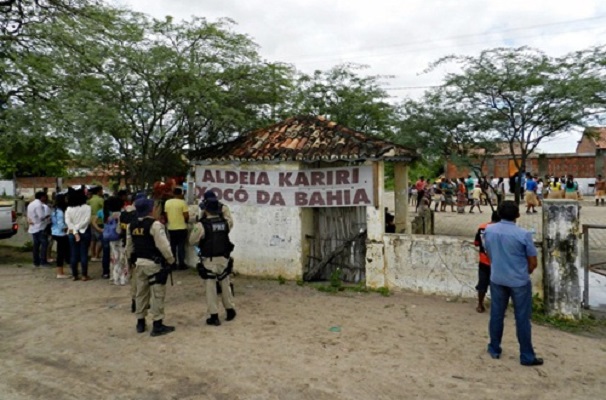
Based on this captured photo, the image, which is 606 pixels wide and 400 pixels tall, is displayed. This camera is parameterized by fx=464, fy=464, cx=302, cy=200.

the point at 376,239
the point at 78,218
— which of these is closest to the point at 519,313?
the point at 376,239

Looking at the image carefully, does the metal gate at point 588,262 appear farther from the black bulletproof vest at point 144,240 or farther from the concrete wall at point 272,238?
the black bulletproof vest at point 144,240

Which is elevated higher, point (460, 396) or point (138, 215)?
point (138, 215)

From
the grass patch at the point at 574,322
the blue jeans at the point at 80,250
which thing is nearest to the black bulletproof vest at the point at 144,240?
the blue jeans at the point at 80,250

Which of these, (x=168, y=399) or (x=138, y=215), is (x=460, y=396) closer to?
(x=168, y=399)

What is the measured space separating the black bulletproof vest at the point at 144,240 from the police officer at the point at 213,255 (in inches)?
25.8

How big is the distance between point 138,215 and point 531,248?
458 centimetres

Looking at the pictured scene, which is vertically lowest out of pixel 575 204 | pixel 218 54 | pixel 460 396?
pixel 460 396

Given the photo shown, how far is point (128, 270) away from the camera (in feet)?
28.5

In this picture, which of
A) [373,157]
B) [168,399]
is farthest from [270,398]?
[373,157]

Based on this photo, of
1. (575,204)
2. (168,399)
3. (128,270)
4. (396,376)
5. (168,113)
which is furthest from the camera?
(168,113)

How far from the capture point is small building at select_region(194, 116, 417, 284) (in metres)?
8.16

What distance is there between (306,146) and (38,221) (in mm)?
6152

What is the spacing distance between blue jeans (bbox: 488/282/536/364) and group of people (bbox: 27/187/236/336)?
133 inches

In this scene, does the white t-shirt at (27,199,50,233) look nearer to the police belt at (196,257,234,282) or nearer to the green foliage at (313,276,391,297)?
the police belt at (196,257,234,282)
